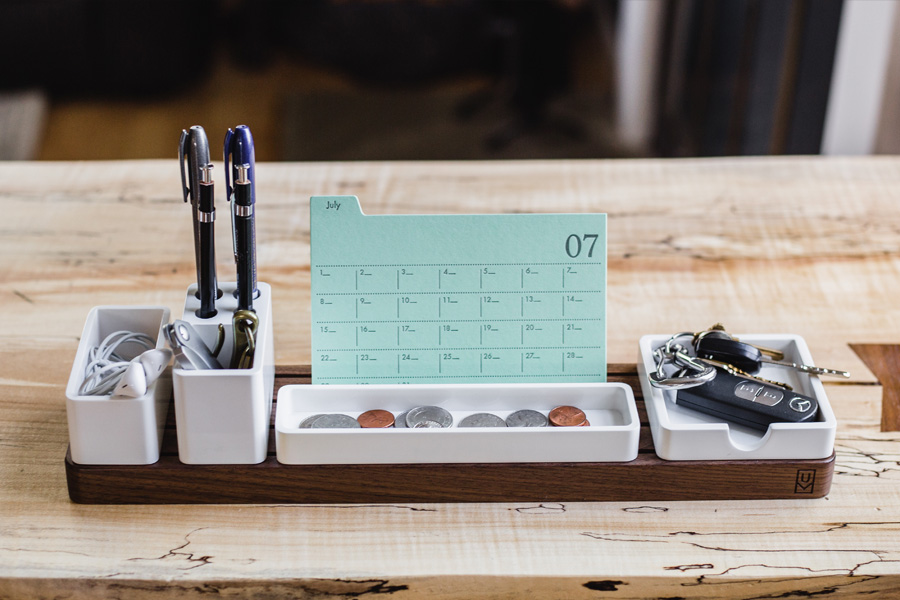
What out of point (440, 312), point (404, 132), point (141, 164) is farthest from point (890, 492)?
point (404, 132)

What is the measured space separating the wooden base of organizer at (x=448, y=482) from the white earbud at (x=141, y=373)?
79mm

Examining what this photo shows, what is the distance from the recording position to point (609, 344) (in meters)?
1.05

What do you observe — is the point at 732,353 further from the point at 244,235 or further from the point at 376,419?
the point at 244,235

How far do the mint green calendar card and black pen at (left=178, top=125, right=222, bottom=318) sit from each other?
0.30ft

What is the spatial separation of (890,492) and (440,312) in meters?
0.44

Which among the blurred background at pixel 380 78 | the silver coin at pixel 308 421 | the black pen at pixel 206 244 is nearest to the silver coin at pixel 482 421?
the silver coin at pixel 308 421

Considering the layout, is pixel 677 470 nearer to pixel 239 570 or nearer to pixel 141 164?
pixel 239 570

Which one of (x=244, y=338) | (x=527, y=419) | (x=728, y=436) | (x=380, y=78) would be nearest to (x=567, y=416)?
(x=527, y=419)

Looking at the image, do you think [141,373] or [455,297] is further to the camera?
[455,297]

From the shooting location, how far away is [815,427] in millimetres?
804

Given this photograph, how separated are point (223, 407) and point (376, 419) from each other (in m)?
0.14

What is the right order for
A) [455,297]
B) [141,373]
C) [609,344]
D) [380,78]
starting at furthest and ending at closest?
[380,78], [609,344], [455,297], [141,373]

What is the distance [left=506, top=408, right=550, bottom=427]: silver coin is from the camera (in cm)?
85

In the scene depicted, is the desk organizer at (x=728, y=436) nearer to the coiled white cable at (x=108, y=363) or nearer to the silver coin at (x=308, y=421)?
the silver coin at (x=308, y=421)
